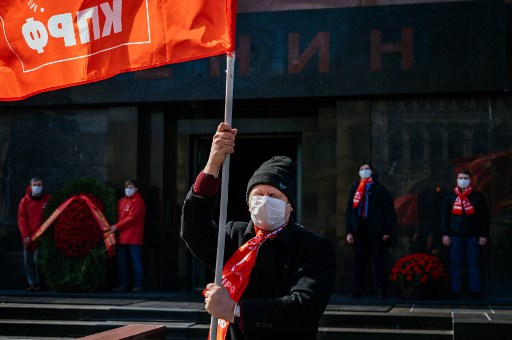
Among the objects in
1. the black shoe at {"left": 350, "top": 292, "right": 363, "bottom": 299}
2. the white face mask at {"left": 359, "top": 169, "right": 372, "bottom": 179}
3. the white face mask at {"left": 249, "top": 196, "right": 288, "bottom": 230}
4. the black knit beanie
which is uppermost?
the white face mask at {"left": 359, "top": 169, "right": 372, "bottom": 179}

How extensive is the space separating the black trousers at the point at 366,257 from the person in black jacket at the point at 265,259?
8164mm

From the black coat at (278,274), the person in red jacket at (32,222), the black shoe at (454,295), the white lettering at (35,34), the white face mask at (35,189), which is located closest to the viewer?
the black coat at (278,274)

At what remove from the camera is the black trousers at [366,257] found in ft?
38.7

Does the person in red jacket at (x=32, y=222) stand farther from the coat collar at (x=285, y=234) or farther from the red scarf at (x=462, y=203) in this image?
the coat collar at (x=285, y=234)

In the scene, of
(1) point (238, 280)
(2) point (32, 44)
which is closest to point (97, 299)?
(2) point (32, 44)

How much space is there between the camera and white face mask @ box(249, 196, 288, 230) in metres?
3.64

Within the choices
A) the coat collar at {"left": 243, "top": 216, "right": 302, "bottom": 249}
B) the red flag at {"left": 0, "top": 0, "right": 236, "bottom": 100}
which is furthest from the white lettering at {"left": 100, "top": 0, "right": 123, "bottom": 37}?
the coat collar at {"left": 243, "top": 216, "right": 302, "bottom": 249}

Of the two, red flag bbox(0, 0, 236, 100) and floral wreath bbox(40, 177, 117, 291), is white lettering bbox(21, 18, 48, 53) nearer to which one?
red flag bbox(0, 0, 236, 100)

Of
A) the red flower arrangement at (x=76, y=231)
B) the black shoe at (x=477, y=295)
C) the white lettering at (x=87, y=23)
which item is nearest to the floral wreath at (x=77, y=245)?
the red flower arrangement at (x=76, y=231)

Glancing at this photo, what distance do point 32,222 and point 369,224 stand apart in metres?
5.69

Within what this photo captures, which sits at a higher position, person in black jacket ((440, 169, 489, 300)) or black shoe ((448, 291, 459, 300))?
person in black jacket ((440, 169, 489, 300))

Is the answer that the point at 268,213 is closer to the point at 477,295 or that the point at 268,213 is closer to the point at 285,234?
the point at 285,234

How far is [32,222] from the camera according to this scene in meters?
13.5

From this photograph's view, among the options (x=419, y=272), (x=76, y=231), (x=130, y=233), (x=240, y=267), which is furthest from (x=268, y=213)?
(x=76, y=231)
